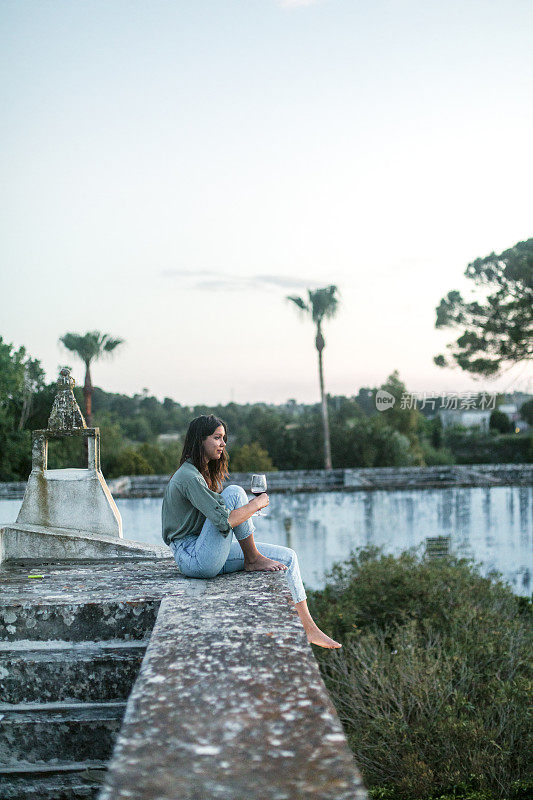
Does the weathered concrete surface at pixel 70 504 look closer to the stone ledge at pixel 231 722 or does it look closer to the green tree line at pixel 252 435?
the stone ledge at pixel 231 722

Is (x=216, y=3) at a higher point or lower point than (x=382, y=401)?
higher

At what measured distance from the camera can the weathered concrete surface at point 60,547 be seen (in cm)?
504

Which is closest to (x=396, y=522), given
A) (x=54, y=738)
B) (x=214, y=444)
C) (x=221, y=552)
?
(x=214, y=444)

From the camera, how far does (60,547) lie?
5.12m

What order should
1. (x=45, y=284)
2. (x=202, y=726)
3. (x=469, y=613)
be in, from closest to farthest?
(x=202, y=726) → (x=469, y=613) → (x=45, y=284)

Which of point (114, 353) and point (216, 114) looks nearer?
point (216, 114)

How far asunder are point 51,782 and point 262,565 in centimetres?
152

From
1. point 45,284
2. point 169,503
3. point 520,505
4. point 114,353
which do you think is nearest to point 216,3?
point 169,503

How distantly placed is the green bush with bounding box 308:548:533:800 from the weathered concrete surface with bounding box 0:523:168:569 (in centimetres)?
329

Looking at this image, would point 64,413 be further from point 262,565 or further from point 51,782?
point 51,782

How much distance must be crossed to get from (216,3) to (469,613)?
1025 cm

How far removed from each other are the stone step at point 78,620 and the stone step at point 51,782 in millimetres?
608

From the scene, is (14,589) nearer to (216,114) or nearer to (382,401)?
(216,114)

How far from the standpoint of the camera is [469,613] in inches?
379
